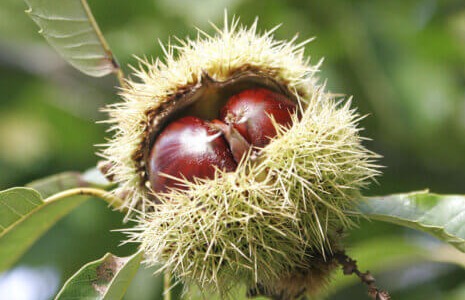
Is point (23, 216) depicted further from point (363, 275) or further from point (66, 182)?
point (363, 275)

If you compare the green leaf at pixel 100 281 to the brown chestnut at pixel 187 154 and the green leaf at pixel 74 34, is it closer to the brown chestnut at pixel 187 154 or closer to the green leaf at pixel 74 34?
the brown chestnut at pixel 187 154

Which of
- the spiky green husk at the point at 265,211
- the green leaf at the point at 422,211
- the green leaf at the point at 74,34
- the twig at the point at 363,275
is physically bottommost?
the twig at the point at 363,275

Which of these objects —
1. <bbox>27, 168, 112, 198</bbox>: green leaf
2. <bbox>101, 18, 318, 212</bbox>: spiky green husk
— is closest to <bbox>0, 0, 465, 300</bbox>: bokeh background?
<bbox>27, 168, 112, 198</bbox>: green leaf

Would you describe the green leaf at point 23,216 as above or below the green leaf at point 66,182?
below

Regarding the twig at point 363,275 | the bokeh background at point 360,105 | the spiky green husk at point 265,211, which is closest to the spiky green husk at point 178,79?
the spiky green husk at point 265,211

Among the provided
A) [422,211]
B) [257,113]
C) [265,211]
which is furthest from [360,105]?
[265,211]

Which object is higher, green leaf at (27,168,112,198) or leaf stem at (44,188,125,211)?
green leaf at (27,168,112,198)

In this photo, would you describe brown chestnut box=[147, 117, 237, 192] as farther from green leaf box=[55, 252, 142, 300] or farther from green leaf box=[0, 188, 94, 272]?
green leaf box=[0, 188, 94, 272]
